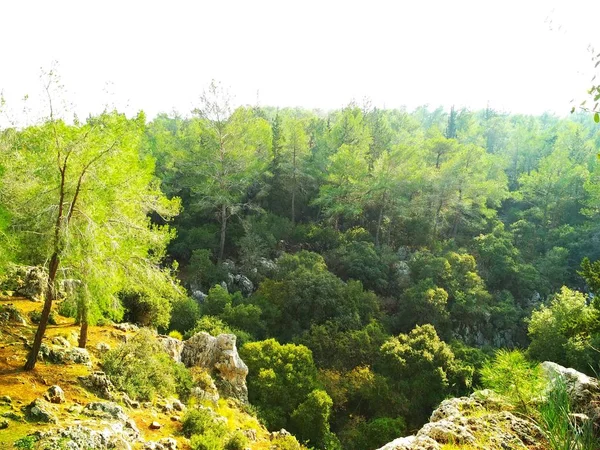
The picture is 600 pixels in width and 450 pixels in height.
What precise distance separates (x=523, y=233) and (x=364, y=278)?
16993 millimetres

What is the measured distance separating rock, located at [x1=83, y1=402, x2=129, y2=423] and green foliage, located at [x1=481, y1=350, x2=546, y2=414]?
23.2 feet

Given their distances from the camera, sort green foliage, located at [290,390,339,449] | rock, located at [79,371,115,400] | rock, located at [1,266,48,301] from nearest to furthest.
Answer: rock, located at [79,371,115,400] → rock, located at [1,266,48,301] → green foliage, located at [290,390,339,449]

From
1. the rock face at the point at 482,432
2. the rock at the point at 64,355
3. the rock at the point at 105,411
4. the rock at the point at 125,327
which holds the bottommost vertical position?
the rock at the point at 125,327

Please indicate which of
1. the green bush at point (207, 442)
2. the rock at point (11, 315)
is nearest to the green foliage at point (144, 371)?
the green bush at point (207, 442)

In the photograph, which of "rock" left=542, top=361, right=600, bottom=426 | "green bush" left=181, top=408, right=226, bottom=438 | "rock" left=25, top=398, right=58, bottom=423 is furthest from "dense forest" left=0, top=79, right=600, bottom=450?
"green bush" left=181, top=408, right=226, bottom=438

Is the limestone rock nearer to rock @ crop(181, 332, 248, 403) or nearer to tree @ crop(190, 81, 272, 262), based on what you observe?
rock @ crop(181, 332, 248, 403)

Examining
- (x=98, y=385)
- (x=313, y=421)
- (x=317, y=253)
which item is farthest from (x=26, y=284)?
(x=317, y=253)

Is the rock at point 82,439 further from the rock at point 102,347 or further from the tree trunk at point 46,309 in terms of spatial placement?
the rock at point 102,347

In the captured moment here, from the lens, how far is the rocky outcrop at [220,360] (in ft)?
43.8

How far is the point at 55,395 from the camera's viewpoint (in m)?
7.88

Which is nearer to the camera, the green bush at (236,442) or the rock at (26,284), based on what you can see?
the green bush at (236,442)

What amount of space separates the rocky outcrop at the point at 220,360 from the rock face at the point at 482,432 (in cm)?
904

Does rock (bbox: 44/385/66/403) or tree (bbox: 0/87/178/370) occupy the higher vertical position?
tree (bbox: 0/87/178/370)

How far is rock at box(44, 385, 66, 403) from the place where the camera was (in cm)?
779
